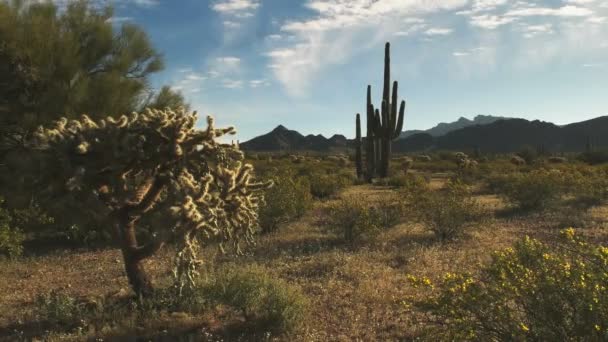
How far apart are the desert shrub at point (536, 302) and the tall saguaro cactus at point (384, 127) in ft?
62.4

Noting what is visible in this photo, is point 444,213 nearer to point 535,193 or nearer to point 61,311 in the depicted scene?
point 535,193

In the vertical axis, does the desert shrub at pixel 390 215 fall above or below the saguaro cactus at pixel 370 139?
below

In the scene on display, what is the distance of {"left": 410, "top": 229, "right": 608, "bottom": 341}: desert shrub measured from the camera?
382 cm

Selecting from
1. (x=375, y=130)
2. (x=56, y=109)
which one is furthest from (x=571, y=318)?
(x=375, y=130)

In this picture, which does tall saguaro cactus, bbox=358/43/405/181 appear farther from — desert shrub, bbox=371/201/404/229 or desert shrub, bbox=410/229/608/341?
desert shrub, bbox=410/229/608/341

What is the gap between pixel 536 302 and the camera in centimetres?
419

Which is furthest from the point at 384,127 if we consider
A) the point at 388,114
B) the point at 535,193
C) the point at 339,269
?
the point at 339,269

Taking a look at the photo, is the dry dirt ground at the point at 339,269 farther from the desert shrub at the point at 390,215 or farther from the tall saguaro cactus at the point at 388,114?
the tall saguaro cactus at the point at 388,114

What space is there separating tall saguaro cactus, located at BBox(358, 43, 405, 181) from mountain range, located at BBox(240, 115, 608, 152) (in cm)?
5975

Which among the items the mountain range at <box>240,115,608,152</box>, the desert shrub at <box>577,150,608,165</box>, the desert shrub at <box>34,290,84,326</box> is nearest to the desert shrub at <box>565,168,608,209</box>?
the desert shrub at <box>34,290,84,326</box>

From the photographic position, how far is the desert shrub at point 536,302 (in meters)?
3.82

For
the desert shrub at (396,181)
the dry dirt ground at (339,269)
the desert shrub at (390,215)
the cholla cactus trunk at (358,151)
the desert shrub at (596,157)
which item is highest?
the cholla cactus trunk at (358,151)

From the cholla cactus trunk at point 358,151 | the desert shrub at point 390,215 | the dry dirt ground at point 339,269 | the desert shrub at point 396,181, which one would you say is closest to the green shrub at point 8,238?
the dry dirt ground at point 339,269

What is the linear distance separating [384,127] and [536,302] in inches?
803
